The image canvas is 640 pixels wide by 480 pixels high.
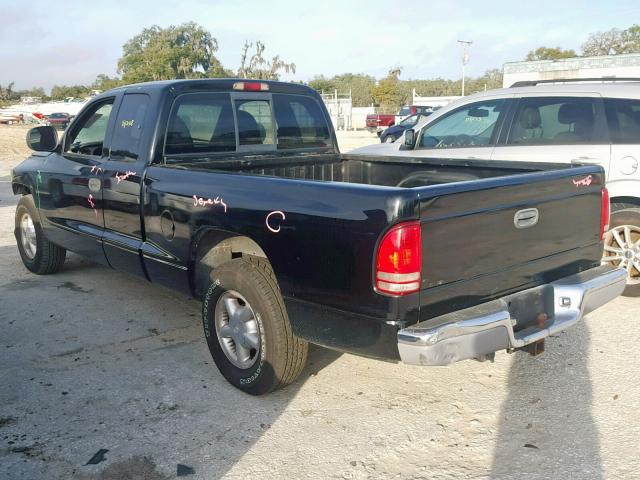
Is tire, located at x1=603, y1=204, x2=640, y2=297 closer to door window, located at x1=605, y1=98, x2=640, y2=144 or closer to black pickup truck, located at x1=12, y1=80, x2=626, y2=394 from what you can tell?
door window, located at x1=605, y1=98, x2=640, y2=144

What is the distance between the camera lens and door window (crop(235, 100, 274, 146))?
4.98m

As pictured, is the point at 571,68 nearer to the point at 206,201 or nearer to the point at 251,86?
the point at 251,86

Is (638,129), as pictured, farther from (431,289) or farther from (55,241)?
(55,241)

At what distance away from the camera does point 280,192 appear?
336 centimetres

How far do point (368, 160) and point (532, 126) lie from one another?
6.28 ft

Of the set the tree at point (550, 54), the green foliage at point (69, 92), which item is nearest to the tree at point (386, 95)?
the tree at point (550, 54)

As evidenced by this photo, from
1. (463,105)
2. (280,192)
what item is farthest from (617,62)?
(280,192)

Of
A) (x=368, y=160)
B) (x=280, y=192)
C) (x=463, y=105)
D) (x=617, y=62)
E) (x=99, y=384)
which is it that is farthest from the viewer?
(x=617, y=62)

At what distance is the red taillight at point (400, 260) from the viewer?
2.85 meters

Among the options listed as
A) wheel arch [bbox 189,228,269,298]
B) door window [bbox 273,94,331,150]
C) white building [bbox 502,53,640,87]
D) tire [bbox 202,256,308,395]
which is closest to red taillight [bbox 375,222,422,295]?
tire [bbox 202,256,308,395]

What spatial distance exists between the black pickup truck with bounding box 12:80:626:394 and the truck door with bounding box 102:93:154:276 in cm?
2

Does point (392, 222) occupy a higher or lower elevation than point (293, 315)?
higher

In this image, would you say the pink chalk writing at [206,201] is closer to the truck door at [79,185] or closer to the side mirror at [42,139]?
the truck door at [79,185]

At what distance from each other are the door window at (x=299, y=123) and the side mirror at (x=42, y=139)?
2.21 meters
